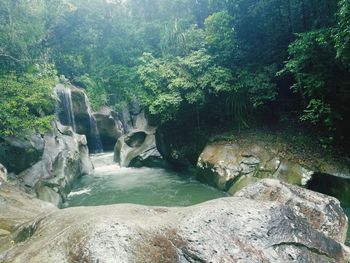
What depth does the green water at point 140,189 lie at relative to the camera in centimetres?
1001

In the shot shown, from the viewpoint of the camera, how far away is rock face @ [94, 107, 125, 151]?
21.9 metres

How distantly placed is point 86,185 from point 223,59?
821 cm

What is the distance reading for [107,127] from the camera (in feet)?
72.6

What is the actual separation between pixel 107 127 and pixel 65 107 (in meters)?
3.77

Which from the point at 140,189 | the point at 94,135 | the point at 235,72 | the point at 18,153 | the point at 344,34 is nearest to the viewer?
the point at 344,34

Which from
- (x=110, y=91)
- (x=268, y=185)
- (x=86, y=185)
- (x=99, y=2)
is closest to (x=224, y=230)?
(x=268, y=185)

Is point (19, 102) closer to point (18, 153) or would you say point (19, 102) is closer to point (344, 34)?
point (18, 153)

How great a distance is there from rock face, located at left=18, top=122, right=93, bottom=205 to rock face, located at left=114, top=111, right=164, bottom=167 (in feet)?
6.56

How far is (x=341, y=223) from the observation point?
422cm

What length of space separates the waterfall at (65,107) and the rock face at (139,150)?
445cm

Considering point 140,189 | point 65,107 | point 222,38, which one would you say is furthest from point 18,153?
point 65,107

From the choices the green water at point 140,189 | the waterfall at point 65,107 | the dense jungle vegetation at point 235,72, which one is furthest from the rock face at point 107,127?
the green water at point 140,189

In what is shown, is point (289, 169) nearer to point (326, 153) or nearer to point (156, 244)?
point (326, 153)

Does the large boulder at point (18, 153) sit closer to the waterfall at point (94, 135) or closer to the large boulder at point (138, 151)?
the large boulder at point (138, 151)
